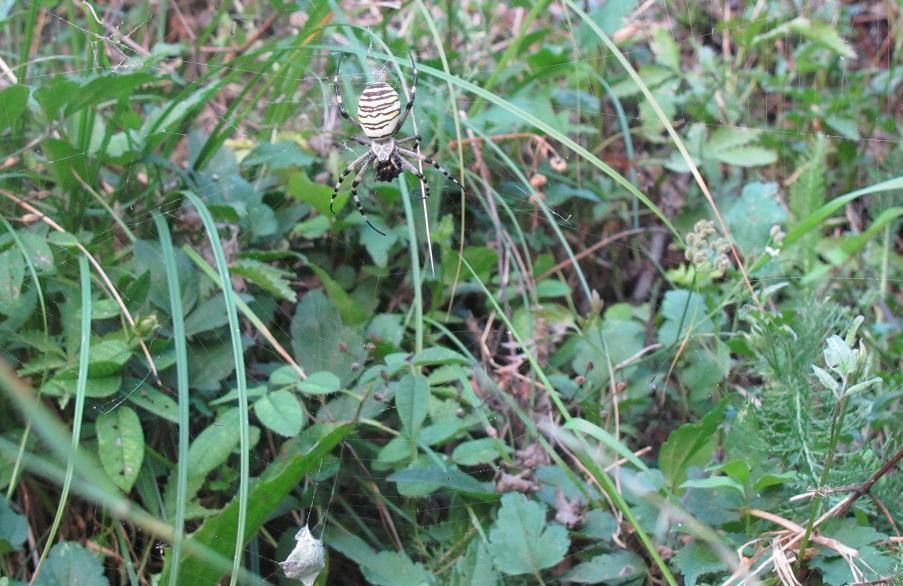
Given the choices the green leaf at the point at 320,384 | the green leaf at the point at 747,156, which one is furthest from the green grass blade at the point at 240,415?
the green leaf at the point at 747,156

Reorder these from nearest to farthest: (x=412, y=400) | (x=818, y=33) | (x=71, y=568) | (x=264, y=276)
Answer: (x=71, y=568), (x=412, y=400), (x=264, y=276), (x=818, y=33)

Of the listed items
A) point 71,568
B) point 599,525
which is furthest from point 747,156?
point 71,568

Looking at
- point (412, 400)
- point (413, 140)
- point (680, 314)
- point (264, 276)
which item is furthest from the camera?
point (413, 140)

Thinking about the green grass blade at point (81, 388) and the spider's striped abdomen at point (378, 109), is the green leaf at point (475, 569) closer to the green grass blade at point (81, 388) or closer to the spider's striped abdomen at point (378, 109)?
the green grass blade at point (81, 388)

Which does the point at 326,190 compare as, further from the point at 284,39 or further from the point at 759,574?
the point at 759,574

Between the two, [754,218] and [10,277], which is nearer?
[10,277]

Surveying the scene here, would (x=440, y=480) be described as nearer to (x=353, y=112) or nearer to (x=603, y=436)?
(x=603, y=436)
